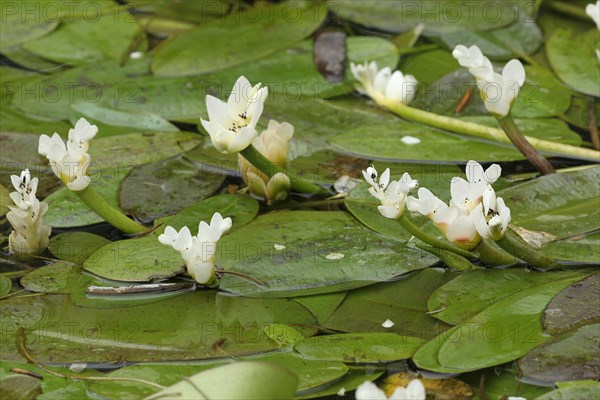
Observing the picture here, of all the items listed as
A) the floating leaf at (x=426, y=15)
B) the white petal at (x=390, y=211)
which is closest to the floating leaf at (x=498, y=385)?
the white petal at (x=390, y=211)

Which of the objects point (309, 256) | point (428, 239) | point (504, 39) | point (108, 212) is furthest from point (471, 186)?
point (504, 39)

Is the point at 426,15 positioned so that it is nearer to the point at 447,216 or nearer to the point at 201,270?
the point at 447,216

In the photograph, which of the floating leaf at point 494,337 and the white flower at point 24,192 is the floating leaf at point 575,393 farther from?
the white flower at point 24,192

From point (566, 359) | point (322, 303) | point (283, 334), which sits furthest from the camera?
point (322, 303)

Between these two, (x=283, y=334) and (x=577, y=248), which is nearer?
(x=283, y=334)

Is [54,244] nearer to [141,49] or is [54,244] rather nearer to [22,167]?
[22,167]

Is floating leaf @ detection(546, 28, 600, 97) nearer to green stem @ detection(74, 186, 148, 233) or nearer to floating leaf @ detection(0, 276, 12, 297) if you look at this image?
green stem @ detection(74, 186, 148, 233)

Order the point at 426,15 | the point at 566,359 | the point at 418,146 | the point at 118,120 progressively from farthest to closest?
the point at 426,15 < the point at 118,120 < the point at 418,146 < the point at 566,359

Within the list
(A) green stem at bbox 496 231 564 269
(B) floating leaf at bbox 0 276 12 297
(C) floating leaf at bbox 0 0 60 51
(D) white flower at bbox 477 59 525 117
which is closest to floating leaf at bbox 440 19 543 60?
A: (D) white flower at bbox 477 59 525 117
